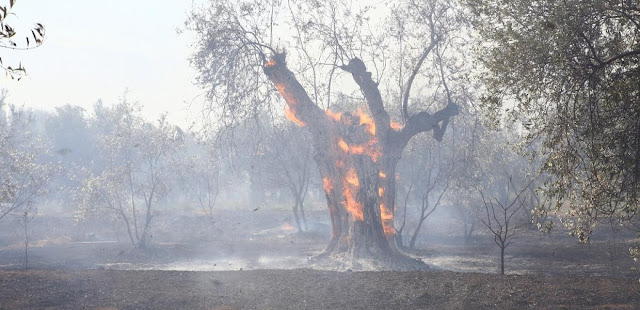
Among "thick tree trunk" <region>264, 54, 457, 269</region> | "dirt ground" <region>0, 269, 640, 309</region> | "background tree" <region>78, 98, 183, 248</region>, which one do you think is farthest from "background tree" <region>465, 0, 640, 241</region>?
"background tree" <region>78, 98, 183, 248</region>

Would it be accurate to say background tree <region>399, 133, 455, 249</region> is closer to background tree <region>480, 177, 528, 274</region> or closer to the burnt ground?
background tree <region>480, 177, 528, 274</region>

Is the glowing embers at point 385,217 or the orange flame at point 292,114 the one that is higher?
the orange flame at point 292,114

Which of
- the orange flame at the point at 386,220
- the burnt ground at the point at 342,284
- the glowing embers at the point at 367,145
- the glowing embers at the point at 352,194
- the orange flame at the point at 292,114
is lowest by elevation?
the burnt ground at the point at 342,284

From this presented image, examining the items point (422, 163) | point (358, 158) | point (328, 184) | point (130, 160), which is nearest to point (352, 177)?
point (358, 158)

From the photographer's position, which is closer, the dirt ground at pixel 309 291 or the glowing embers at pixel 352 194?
the dirt ground at pixel 309 291

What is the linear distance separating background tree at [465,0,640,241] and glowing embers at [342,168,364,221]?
13.9 metres

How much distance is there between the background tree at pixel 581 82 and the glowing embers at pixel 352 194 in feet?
45.8

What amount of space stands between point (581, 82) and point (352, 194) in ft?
53.4

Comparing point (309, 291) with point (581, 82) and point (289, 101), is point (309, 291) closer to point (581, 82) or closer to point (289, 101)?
point (581, 82)

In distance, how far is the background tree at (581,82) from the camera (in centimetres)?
974

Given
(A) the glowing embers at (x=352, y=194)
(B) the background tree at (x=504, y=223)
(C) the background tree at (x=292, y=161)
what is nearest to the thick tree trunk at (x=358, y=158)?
(A) the glowing embers at (x=352, y=194)

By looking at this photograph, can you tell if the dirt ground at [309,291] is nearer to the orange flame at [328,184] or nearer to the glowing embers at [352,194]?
the glowing embers at [352,194]

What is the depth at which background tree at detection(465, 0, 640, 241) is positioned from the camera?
9.74 meters

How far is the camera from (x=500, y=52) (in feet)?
36.3
